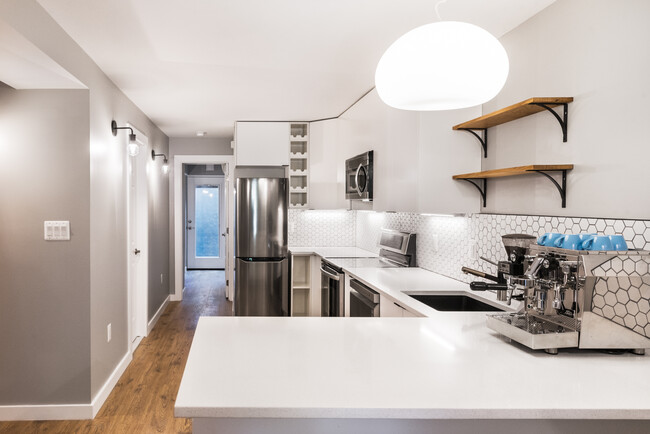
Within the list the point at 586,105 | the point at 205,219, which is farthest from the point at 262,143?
the point at 205,219

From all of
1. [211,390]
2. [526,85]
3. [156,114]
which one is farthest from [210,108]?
[211,390]

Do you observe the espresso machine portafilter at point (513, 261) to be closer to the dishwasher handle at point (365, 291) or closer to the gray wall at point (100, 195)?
the dishwasher handle at point (365, 291)

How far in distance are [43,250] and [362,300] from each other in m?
2.03

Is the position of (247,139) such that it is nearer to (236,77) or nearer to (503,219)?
(236,77)

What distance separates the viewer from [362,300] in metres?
2.81

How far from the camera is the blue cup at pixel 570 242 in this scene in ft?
4.50

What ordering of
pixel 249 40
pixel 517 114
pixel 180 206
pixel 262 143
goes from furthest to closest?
pixel 180 206
pixel 262 143
pixel 249 40
pixel 517 114

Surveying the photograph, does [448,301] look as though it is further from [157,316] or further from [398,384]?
[157,316]

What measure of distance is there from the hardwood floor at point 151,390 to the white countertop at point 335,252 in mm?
1447

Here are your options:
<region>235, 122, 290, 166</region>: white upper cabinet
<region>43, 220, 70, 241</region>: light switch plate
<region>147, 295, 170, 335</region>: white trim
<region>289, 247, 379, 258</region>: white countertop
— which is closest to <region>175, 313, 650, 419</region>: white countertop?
<region>43, 220, 70, 241</region>: light switch plate

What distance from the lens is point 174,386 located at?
3328 mm

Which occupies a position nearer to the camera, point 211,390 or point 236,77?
point 211,390

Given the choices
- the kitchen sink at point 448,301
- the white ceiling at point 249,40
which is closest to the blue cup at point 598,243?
the kitchen sink at point 448,301

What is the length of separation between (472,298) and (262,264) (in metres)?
2.65
